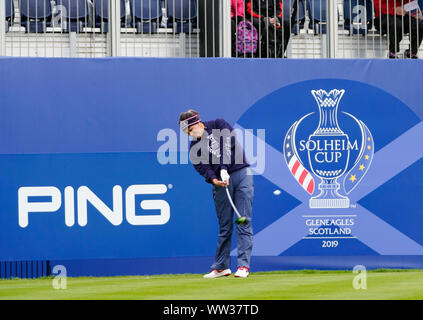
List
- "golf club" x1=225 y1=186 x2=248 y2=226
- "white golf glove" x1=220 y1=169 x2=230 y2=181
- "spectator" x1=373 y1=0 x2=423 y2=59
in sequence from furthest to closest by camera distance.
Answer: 1. "spectator" x1=373 y1=0 x2=423 y2=59
2. "golf club" x1=225 y1=186 x2=248 y2=226
3. "white golf glove" x1=220 y1=169 x2=230 y2=181

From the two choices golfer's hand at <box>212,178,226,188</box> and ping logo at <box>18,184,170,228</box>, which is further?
ping logo at <box>18,184,170,228</box>

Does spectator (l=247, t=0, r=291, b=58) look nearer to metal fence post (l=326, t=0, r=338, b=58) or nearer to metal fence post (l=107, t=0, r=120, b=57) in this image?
metal fence post (l=326, t=0, r=338, b=58)

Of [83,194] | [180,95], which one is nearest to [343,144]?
[180,95]

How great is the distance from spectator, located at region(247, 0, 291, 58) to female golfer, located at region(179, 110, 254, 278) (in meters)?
1.32

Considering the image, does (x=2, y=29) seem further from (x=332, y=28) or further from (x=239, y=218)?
(x=332, y=28)

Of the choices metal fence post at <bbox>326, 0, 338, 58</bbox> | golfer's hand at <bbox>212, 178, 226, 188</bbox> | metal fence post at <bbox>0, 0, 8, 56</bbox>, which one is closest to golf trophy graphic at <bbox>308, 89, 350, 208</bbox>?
metal fence post at <bbox>326, 0, 338, 58</bbox>

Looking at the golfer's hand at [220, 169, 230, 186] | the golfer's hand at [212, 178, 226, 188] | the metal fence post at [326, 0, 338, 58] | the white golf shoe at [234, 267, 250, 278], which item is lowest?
the white golf shoe at [234, 267, 250, 278]

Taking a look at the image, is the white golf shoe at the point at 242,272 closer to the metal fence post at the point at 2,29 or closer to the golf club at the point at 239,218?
the golf club at the point at 239,218

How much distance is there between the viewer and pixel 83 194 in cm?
1028

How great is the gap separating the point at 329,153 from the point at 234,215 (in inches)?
53.9

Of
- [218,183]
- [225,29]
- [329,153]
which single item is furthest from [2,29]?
[329,153]

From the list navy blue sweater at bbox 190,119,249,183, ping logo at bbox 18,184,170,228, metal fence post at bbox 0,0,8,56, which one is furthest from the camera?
metal fence post at bbox 0,0,8,56

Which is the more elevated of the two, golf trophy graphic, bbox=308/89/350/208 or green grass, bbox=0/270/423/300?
golf trophy graphic, bbox=308/89/350/208

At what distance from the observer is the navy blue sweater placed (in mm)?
10047
